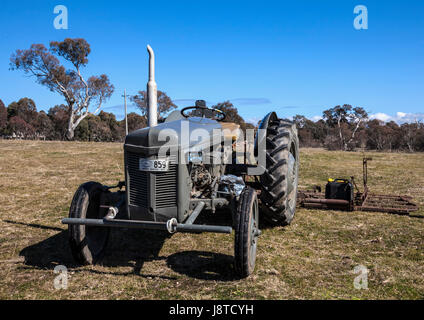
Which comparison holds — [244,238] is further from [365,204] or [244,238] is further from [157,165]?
[365,204]

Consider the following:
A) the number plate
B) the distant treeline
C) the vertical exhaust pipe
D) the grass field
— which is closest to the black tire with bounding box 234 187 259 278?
the grass field

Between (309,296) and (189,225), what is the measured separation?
1341 mm

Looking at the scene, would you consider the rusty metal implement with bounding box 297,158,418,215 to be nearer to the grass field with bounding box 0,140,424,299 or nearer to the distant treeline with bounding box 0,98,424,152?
the grass field with bounding box 0,140,424,299

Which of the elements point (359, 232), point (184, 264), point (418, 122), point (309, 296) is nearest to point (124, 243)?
point (184, 264)

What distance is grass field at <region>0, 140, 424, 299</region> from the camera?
3205 millimetres

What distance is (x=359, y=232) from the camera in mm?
4926

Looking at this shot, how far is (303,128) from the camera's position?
40.0m

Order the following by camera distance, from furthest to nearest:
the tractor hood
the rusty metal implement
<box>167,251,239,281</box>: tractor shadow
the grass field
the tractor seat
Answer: the rusty metal implement < the tractor seat < <box>167,251,239,281</box>: tractor shadow < the tractor hood < the grass field

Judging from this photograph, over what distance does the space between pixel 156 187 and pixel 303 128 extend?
38.6m

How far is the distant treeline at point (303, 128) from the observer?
30500mm

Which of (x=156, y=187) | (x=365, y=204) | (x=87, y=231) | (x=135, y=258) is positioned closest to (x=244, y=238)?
(x=156, y=187)

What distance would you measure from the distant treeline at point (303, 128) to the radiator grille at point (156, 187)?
22945 mm

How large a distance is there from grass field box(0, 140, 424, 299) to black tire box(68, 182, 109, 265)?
153 mm
